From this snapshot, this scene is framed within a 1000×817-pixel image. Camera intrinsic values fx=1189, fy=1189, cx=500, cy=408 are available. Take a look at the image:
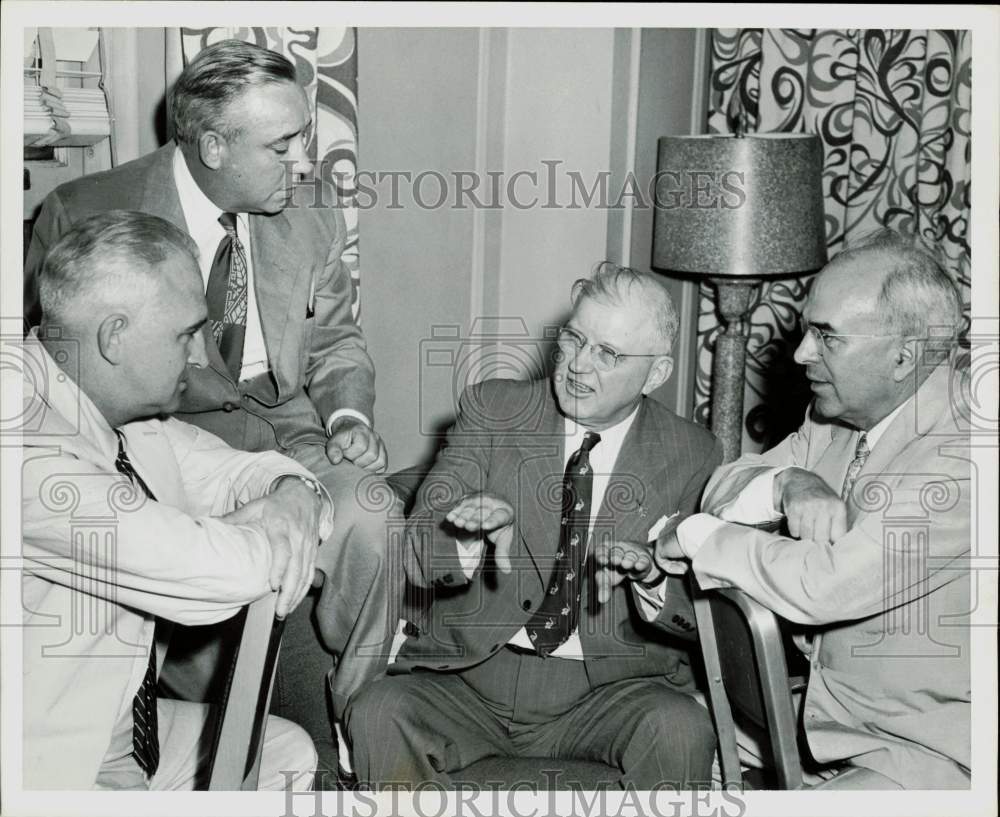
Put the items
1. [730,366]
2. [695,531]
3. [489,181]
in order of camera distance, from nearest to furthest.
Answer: [695,531] → [489,181] → [730,366]

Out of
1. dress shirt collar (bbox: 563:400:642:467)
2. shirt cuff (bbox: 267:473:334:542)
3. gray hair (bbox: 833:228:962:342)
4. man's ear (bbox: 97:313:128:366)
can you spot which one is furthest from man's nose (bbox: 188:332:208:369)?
gray hair (bbox: 833:228:962:342)

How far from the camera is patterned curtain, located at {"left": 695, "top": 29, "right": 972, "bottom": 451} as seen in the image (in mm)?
3354

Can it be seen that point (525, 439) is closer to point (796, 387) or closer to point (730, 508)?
point (730, 508)

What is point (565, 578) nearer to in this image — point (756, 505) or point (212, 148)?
point (756, 505)

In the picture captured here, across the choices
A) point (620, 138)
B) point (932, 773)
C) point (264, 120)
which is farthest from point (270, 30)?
point (932, 773)

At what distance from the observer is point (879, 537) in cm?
178

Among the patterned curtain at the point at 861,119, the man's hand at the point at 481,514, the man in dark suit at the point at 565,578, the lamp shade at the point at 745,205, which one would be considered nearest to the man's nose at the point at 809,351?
the man in dark suit at the point at 565,578

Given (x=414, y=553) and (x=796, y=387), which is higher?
(x=796, y=387)

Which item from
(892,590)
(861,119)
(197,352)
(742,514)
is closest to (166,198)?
(197,352)

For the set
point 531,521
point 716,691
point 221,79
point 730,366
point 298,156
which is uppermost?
point 221,79

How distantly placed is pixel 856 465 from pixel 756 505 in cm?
21

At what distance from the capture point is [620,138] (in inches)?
125

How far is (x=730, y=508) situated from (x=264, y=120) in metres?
1.04

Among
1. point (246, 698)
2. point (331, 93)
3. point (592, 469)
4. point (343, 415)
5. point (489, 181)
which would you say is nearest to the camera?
point (246, 698)
